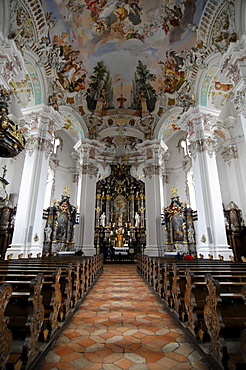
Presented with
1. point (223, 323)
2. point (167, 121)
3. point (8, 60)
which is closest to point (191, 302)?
point (223, 323)

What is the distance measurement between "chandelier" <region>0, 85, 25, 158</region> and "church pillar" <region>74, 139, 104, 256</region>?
7032 millimetres

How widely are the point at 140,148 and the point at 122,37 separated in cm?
632

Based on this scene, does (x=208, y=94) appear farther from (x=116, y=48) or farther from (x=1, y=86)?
(x=1, y=86)

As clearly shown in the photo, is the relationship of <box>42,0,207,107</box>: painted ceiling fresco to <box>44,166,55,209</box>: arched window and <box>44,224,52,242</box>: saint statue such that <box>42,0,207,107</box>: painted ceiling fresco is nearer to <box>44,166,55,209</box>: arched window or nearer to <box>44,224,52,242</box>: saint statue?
<box>44,166,55,209</box>: arched window

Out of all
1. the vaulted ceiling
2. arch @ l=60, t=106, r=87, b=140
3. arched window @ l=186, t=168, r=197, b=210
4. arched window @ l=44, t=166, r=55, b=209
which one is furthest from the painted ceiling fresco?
arched window @ l=44, t=166, r=55, b=209

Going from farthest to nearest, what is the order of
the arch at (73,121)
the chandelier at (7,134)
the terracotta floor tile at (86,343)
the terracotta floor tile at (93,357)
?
1. the arch at (73,121)
2. the chandelier at (7,134)
3. the terracotta floor tile at (86,343)
4. the terracotta floor tile at (93,357)

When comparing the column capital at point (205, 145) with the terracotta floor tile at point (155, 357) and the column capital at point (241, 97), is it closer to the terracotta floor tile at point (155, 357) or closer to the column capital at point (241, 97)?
the column capital at point (241, 97)

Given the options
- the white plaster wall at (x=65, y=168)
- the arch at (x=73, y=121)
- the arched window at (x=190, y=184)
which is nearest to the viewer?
the arch at (x=73, y=121)

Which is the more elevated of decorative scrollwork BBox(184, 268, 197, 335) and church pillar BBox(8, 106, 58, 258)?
church pillar BBox(8, 106, 58, 258)

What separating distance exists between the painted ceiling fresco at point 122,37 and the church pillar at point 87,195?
3.62 metres

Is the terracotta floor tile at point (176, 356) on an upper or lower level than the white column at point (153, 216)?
→ lower

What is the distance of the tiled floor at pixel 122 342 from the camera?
2.06 meters

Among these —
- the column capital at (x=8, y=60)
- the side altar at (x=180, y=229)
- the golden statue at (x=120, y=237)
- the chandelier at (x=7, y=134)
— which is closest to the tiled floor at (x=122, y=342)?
the chandelier at (x=7, y=134)

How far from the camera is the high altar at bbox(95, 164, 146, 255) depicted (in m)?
17.0
